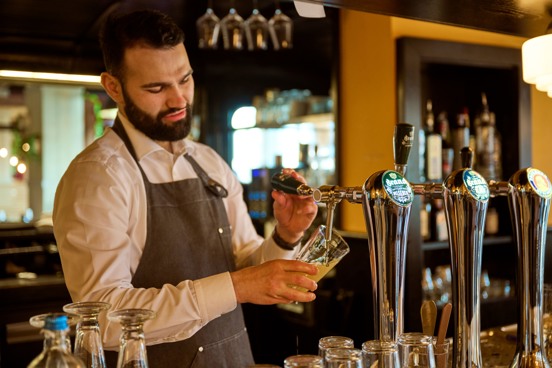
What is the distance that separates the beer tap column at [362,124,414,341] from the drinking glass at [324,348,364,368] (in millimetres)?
166

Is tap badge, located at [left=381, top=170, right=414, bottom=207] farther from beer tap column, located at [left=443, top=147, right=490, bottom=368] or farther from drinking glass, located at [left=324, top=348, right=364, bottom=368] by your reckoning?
drinking glass, located at [left=324, top=348, right=364, bottom=368]

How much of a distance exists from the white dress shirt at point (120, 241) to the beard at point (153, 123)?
0.03 m

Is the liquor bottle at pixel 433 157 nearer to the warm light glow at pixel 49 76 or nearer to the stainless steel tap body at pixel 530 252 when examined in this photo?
the stainless steel tap body at pixel 530 252

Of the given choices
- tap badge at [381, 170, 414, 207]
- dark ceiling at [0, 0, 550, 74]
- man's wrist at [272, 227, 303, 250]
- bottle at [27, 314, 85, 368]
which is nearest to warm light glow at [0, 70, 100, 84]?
dark ceiling at [0, 0, 550, 74]

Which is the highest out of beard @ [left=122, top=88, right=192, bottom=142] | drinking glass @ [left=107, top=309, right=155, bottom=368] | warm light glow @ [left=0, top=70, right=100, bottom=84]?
warm light glow @ [left=0, top=70, right=100, bottom=84]

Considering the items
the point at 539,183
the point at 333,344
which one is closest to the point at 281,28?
the point at 539,183

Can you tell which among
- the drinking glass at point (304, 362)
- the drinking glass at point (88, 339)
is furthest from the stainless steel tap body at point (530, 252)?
the drinking glass at point (88, 339)

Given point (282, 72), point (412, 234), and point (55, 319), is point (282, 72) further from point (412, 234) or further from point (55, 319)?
point (55, 319)

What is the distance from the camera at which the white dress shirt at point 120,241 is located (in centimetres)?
163

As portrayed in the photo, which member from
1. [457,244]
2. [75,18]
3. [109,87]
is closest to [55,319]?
[457,244]

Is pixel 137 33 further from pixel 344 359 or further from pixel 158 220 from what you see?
pixel 344 359

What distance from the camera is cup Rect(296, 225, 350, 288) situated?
1375mm

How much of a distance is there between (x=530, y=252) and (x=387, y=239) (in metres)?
0.29

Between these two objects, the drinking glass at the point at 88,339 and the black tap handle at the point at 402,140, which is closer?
the drinking glass at the point at 88,339
